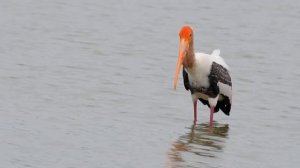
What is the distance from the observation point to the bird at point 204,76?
14180 millimetres

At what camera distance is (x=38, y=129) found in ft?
42.1

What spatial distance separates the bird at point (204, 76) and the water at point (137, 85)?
12.5 inches

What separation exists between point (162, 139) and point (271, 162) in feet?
5.29

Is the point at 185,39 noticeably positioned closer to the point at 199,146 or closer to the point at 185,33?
the point at 185,33

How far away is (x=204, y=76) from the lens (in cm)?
1448

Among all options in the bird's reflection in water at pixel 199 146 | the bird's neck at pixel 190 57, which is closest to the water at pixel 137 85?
the bird's reflection in water at pixel 199 146

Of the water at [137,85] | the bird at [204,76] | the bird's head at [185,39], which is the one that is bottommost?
the water at [137,85]

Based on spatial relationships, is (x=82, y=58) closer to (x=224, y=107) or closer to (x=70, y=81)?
(x=70, y=81)

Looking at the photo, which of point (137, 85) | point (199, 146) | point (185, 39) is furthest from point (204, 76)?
point (137, 85)

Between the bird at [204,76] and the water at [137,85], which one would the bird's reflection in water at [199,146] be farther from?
the bird at [204,76]

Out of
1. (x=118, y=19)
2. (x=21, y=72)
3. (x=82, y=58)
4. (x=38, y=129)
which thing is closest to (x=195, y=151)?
(x=38, y=129)

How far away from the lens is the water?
12.3 meters

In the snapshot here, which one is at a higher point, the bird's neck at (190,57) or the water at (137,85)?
the bird's neck at (190,57)

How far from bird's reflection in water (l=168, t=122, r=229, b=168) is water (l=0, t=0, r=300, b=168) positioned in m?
0.02
